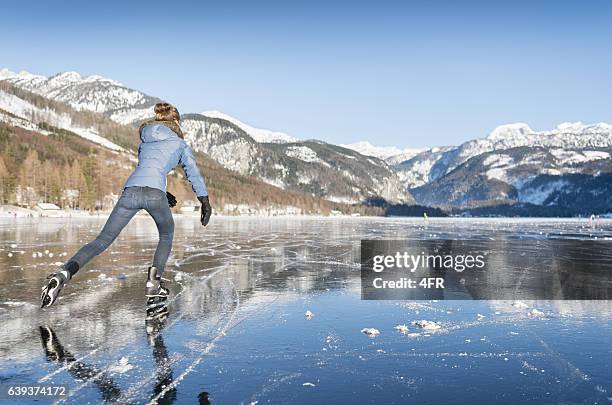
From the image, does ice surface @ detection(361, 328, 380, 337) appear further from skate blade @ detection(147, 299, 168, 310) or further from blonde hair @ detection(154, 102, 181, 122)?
blonde hair @ detection(154, 102, 181, 122)

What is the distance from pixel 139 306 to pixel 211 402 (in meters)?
4.75

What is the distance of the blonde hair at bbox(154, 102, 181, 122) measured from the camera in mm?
7156

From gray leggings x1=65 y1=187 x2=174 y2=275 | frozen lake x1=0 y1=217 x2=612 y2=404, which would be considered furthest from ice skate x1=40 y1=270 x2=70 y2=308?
frozen lake x1=0 y1=217 x2=612 y2=404

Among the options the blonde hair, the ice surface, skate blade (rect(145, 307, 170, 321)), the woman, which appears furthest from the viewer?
skate blade (rect(145, 307, 170, 321))

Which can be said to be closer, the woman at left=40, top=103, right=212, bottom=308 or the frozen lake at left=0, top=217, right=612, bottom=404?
the frozen lake at left=0, top=217, right=612, bottom=404

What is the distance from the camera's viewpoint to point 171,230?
7.22 metres

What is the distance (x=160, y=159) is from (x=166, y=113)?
96 centimetres

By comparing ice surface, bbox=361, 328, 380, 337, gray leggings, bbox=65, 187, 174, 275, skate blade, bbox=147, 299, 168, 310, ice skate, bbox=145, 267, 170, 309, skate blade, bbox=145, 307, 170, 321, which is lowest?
ice surface, bbox=361, 328, 380, 337

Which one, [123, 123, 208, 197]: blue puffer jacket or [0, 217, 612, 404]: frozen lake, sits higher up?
[123, 123, 208, 197]: blue puffer jacket

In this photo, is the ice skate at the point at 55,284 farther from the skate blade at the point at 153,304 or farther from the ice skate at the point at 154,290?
the skate blade at the point at 153,304

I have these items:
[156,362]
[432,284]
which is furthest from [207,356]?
[432,284]

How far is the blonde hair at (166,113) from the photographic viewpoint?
716cm

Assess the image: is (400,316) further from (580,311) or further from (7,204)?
(7,204)

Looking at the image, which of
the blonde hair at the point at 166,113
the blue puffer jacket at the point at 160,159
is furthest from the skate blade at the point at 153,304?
the blonde hair at the point at 166,113
